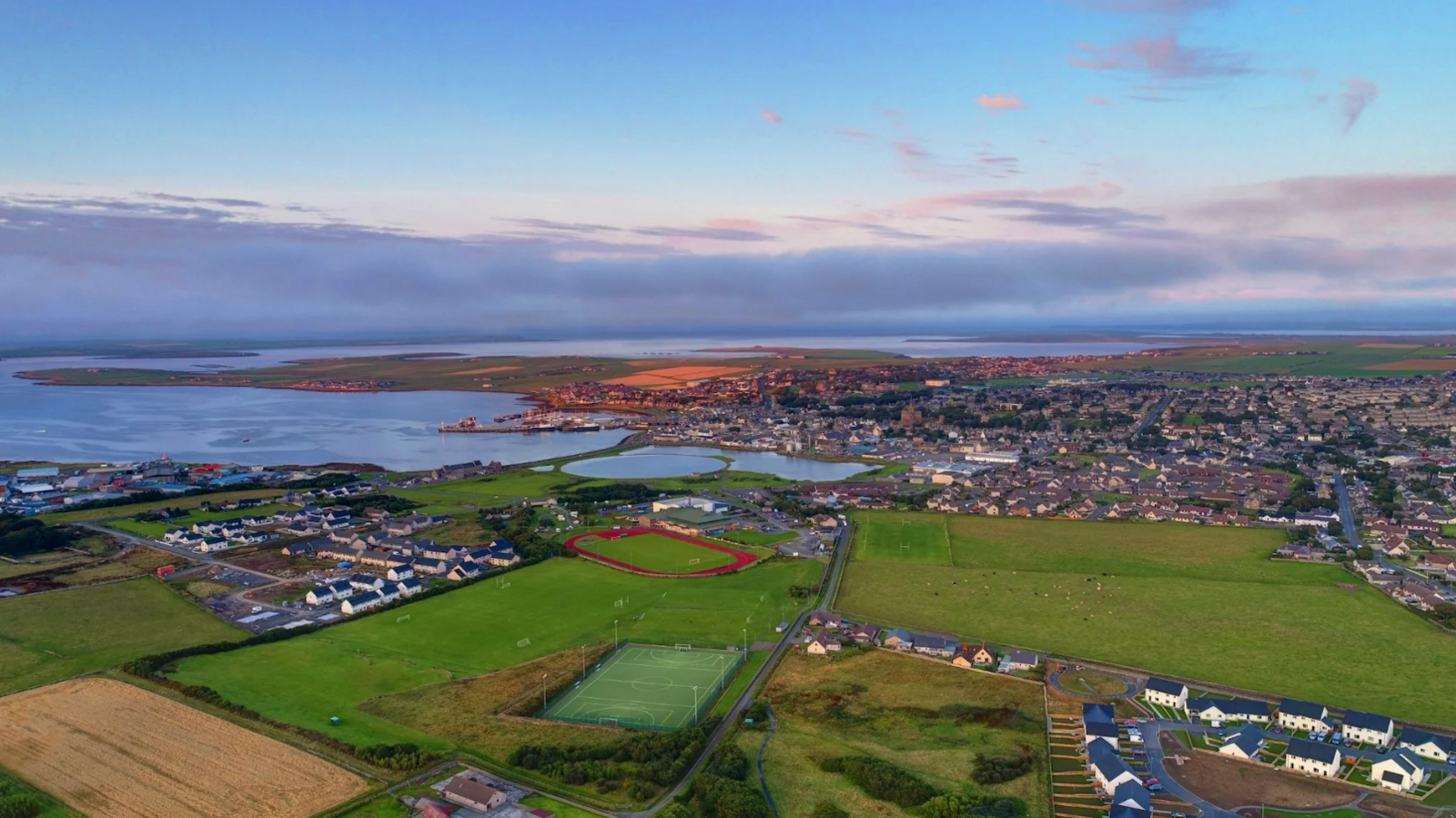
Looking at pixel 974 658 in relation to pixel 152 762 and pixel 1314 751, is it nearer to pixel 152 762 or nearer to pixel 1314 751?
pixel 1314 751

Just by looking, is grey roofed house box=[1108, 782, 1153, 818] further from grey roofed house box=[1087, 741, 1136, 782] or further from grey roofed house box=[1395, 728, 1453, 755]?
grey roofed house box=[1395, 728, 1453, 755]

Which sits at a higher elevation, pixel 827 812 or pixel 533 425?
pixel 827 812

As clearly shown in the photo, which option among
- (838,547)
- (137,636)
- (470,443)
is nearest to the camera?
(137,636)

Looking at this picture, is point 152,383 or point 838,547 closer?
point 838,547

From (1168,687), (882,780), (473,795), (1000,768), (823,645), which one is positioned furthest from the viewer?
(823,645)

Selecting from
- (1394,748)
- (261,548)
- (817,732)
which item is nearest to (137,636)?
(261,548)

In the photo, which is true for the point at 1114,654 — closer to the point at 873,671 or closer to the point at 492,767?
the point at 873,671

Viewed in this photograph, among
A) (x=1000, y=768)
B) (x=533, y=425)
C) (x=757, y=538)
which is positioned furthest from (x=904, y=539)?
(x=533, y=425)
